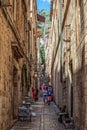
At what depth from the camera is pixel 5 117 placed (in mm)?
11531

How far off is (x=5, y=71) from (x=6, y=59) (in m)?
0.53

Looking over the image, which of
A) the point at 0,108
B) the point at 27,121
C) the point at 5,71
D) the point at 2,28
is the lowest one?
the point at 27,121

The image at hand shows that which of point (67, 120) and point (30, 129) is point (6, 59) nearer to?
point (30, 129)

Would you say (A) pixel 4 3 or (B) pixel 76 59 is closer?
(A) pixel 4 3

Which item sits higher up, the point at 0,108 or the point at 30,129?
the point at 0,108

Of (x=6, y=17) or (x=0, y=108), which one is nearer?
(x=0, y=108)

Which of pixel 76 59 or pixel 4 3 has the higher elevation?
pixel 4 3

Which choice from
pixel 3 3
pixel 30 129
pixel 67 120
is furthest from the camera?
pixel 67 120

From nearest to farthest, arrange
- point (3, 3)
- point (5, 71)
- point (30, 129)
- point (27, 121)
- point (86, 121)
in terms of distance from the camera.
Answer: point (86, 121)
point (3, 3)
point (5, 71)
point (30, 129)
point (27, 121)

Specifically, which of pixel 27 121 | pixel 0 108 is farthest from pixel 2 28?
pixel 27 121

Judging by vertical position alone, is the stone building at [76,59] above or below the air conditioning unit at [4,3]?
below

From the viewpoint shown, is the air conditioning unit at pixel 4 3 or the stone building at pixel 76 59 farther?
the air conditioning unit at pixel 4 3

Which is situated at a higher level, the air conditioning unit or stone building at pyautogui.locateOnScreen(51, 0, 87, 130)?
the air conditioning unit

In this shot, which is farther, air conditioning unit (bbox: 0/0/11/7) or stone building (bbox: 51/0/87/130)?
air conditioning unit (bbox: 0/0/11/7)
